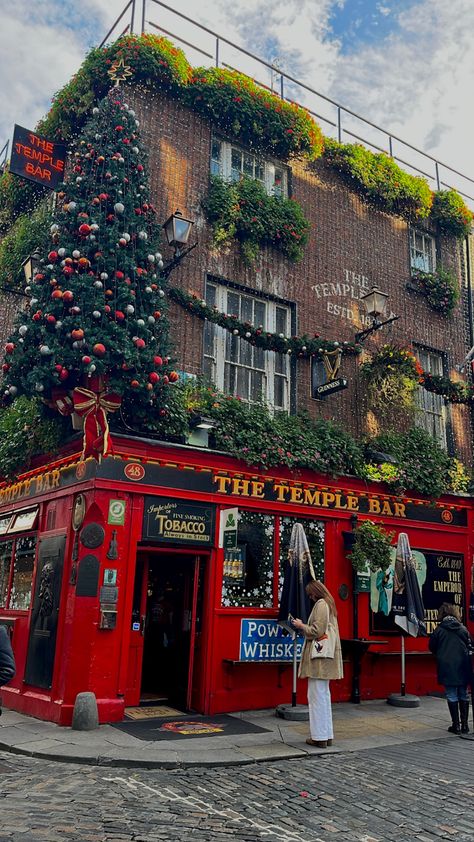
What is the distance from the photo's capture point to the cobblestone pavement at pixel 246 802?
17.5 feet

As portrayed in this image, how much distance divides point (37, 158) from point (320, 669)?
10333 mm

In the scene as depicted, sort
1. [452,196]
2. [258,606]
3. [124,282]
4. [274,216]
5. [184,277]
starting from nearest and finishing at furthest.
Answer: [124,282]
[258,606]
[184,277]
[274,216]
[452,196]

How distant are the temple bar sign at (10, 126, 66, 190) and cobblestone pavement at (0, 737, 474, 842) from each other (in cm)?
987

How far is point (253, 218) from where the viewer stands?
13188 millimetres

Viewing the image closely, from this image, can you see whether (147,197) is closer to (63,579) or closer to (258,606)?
(63,579)

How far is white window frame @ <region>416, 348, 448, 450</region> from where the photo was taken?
15.6 m

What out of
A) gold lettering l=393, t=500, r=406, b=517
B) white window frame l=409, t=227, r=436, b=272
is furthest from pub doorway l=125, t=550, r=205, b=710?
white window frame l=409, t=227, r=436, b=272

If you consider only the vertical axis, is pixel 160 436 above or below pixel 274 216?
below

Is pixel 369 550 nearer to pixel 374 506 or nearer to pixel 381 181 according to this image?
pixel 374 506

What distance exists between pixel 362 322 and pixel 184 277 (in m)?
4.46

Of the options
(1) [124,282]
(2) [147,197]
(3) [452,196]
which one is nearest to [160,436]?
(1) [124,282]

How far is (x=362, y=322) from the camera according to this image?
48.9 feet

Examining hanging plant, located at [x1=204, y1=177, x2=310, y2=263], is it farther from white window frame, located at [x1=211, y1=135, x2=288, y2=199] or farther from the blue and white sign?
the blue and white sign

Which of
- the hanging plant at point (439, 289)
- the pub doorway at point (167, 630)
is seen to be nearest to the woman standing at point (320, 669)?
the pub doorway at point (167, 630)
